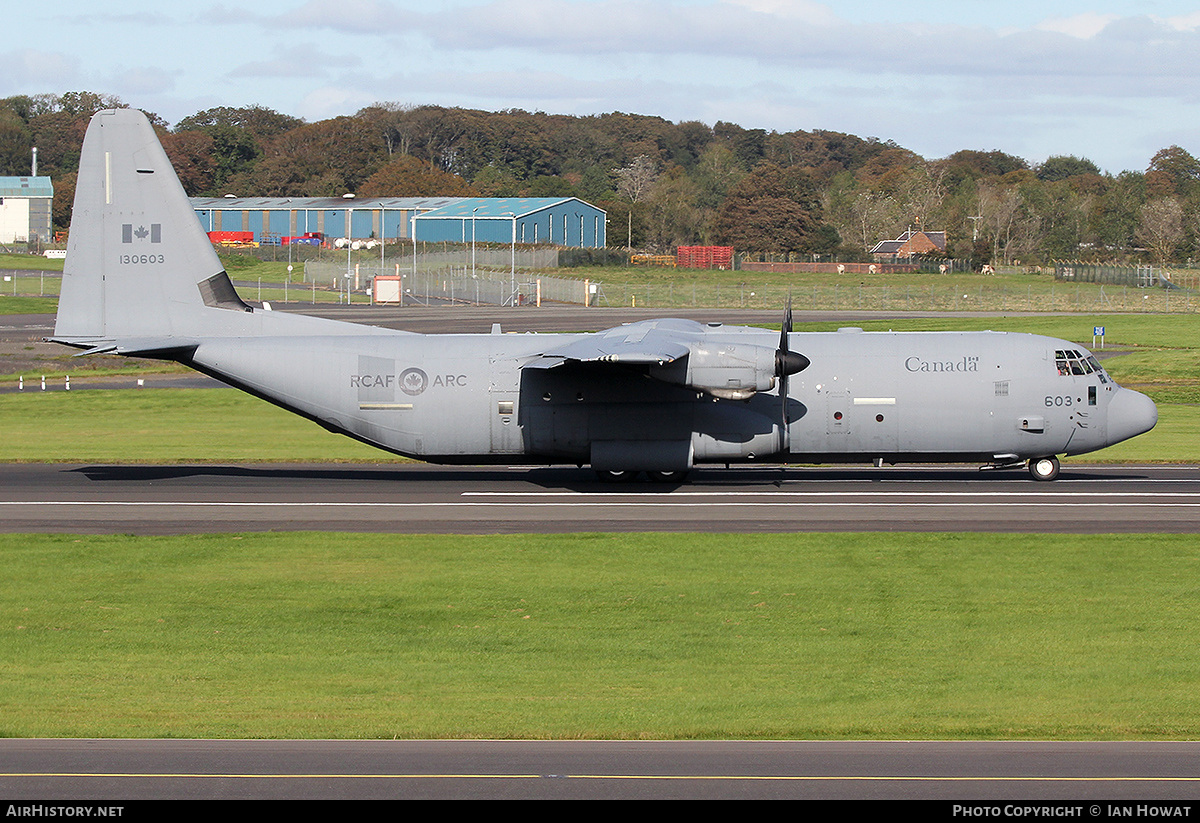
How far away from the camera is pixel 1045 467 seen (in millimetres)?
31406

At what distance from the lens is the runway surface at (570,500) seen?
26.0 m

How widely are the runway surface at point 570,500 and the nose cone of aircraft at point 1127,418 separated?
1.42 m

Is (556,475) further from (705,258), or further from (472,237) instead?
(705,258)

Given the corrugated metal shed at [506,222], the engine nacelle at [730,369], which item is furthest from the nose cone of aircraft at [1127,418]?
the corrugated metal shed at [506,222]

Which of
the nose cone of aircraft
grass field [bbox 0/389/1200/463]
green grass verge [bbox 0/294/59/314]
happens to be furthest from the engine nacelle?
green grass verge [bbox 0/294/59/314]

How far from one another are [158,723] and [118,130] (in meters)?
22.4

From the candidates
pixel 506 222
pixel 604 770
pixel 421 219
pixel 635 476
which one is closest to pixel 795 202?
pixel 506 222

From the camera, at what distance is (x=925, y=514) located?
26.9m

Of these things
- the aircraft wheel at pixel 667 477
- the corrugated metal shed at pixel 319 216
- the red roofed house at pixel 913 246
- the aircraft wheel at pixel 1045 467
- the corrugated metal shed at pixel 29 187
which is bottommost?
the aircraft wheel at pixel 667 477

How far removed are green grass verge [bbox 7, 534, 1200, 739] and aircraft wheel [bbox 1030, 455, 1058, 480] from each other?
708cm

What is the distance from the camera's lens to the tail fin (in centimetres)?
3139

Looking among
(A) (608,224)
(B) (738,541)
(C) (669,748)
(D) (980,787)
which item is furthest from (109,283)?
(A) (608,224)

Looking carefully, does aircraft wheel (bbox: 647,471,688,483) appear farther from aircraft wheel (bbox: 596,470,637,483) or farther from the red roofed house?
the red roofed house

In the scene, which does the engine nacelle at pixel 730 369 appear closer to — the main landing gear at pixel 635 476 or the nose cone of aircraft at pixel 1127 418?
the main landing gear at pixel 635 476
